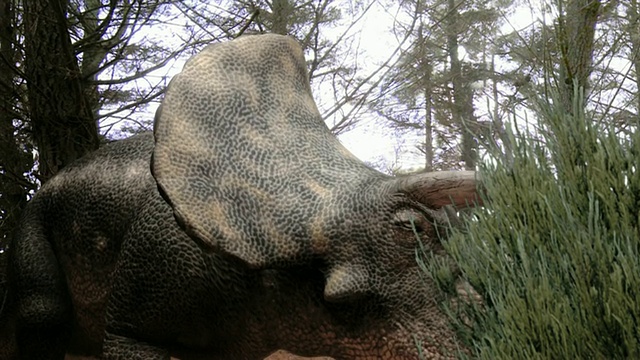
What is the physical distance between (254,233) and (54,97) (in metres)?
2.51

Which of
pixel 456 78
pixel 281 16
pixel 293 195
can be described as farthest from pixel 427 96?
pixel 293 195

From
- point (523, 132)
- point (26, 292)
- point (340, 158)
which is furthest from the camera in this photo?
point (26, 292)

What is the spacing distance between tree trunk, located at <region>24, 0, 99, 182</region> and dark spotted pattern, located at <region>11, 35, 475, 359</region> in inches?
53.0

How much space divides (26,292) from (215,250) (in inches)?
53.6

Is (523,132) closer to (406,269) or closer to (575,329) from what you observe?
(575,329)

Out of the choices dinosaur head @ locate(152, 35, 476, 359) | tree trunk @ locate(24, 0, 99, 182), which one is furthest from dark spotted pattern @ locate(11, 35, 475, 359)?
tree trunk @ locate(24, 0, 99, 182)

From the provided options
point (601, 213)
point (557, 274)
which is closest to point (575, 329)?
point (557, 274)

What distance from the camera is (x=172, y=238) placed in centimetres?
245

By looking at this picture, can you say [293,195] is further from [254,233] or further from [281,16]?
[281,16]

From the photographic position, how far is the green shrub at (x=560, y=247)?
1.30 meters

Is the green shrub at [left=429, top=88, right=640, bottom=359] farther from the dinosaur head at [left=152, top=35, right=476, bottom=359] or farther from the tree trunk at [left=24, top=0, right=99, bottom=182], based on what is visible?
the tree trunk at [left=24, top=0, right=99, bottom=182]

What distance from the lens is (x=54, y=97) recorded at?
424cm

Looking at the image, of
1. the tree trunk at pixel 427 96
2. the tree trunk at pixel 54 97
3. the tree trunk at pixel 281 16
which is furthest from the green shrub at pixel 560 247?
the tree trunk at pixel 427 96

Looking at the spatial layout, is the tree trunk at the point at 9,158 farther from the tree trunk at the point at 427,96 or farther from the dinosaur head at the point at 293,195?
the tree trunk at the point at 427,96
